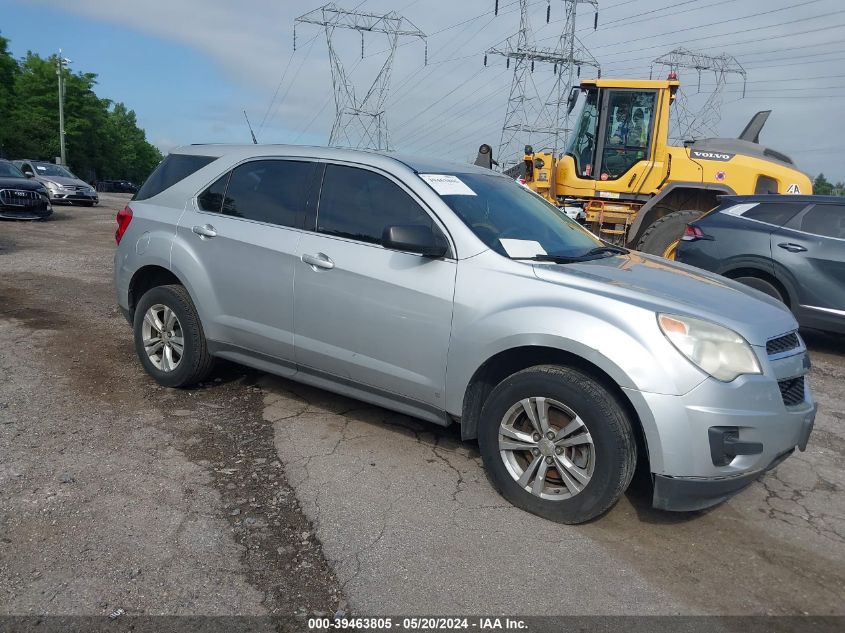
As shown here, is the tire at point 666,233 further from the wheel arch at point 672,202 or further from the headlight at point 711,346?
the headlight at point 711,346

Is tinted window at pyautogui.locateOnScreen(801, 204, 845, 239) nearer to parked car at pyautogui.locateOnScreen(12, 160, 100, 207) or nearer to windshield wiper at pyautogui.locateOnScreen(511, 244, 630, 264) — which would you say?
windshield wiper at pyautogui.locateOnScreen(511, 244, 630, 264)

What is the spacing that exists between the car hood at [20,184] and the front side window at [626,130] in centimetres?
1348

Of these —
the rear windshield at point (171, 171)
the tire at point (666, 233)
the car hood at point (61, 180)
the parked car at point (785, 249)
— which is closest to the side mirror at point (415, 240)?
the rear windshield at point (171, 171)

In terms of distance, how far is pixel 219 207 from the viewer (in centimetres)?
491

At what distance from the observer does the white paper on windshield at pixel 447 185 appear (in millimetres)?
4113

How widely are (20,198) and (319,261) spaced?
15339 mm

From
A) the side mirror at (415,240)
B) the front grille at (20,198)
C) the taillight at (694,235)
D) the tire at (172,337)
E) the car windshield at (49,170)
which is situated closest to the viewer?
the side mirror at (415,240)

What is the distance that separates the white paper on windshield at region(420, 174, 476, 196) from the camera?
4.11 meters

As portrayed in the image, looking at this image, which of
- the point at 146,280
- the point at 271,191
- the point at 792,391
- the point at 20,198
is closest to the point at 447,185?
the point at 271,191

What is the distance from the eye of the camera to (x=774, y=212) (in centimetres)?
764

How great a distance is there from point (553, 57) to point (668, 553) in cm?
3441

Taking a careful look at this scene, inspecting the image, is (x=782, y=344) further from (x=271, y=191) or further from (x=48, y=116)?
(x=48, y=116)

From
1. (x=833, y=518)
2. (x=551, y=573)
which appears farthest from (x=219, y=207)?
(x=833, y=518)

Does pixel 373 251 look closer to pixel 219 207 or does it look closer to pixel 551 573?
pixel 219 207
